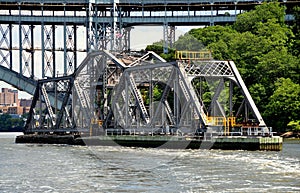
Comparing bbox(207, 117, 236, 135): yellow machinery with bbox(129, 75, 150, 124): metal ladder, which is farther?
bbox(129, 75, 150, 124): metal ladder

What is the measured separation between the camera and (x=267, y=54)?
417 feet

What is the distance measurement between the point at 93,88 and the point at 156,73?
47.0 feet

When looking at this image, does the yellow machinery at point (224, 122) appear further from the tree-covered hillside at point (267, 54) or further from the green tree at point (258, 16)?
the green tree at point (258, 16)

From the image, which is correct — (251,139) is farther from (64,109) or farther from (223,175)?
(64,109)

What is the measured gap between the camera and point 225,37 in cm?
13638

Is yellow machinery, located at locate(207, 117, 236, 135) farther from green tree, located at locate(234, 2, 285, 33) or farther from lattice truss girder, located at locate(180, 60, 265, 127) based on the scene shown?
green tree, located at locate(234, 2, 285, 33)

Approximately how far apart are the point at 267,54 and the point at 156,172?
7174 centimetres

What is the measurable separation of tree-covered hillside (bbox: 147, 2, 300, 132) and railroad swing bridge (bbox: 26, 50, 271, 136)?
5397mm

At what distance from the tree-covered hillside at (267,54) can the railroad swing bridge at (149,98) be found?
17.7ft

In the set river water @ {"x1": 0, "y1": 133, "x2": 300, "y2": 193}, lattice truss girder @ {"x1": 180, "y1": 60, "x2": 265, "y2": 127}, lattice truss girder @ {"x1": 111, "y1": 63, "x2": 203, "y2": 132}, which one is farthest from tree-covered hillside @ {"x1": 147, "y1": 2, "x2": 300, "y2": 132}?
river water @ {"x1": 0, "y1": 133, "x2": 300, "y2": 193}

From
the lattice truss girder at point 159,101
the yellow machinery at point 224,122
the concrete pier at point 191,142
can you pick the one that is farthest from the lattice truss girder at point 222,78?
the concrete pier at point 191,142

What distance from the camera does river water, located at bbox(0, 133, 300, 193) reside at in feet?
162

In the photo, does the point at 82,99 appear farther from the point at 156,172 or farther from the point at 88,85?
the point at 156,172

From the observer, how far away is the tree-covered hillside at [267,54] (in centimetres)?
11888
